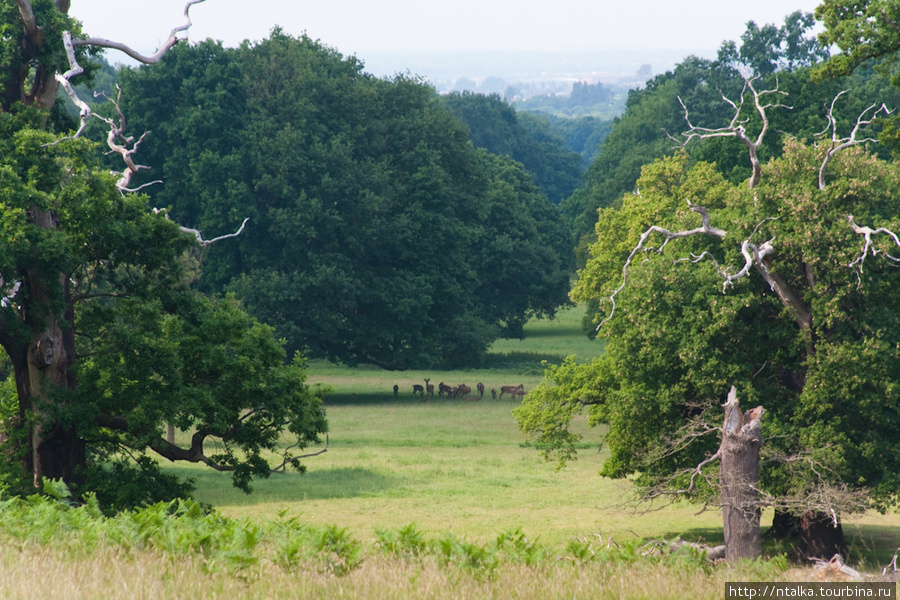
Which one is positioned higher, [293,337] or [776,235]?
[776,235]

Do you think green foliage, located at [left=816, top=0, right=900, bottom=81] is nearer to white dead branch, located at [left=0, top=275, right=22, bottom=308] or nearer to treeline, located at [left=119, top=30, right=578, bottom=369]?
white dead branch, located at [left=0, top=275, right=22, bottom=308]

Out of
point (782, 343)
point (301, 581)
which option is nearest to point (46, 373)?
point (301, 581)

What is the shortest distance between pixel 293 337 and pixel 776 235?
34.5 meters

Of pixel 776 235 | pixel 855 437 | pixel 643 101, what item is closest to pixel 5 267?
pixel 776 235

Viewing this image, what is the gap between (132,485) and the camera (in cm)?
1877

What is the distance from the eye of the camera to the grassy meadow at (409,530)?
909 cm

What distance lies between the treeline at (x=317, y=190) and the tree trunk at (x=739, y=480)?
36.9 meters

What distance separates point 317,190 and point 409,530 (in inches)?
1763

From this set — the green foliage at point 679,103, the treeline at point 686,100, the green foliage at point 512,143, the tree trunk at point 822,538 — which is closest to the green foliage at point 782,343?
the tree trunk at point 822,538

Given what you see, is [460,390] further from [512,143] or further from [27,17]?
[512,143]

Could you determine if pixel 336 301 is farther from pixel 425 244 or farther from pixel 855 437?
pixel 855 437

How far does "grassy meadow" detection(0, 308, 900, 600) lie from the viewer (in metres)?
9.09

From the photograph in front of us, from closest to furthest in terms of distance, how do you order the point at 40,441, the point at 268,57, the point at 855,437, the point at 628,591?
1. the point at 628,591
2. the point at 40,441
3. the point at 855,437
4. the point at 268,57

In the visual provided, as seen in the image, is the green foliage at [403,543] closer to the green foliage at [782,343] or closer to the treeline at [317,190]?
the green foliage at [782,343]
